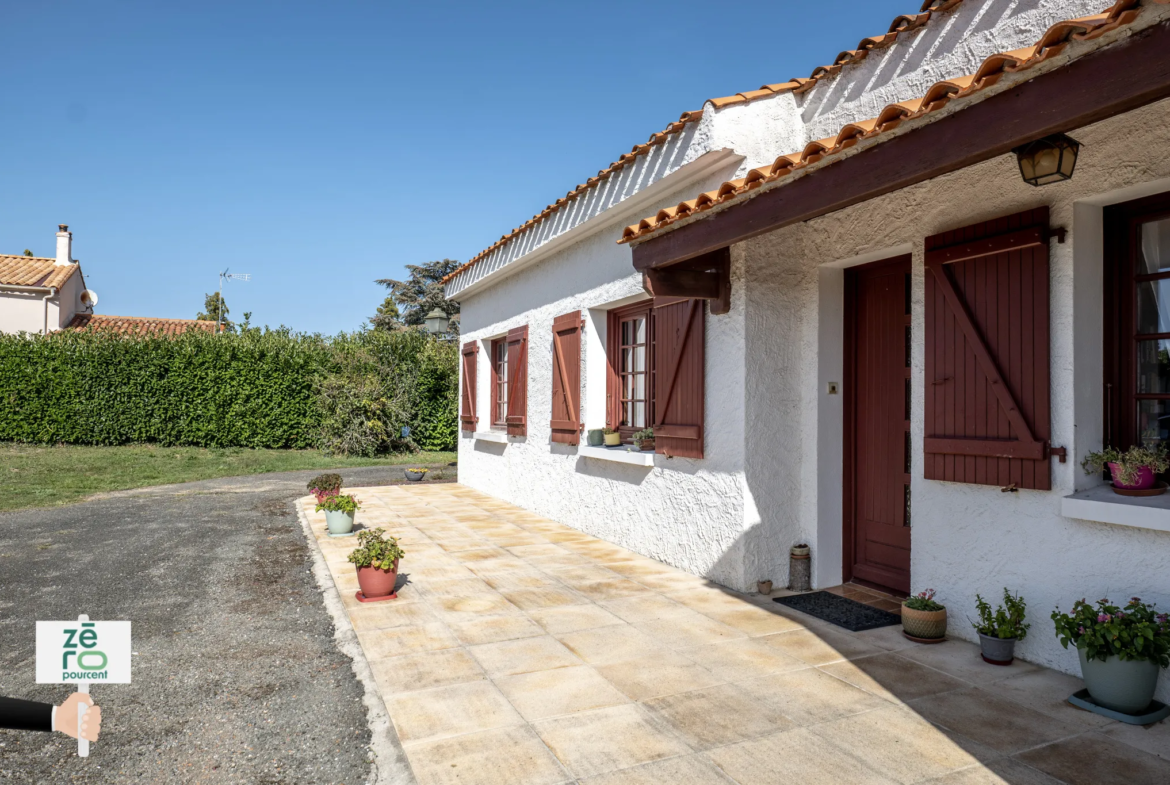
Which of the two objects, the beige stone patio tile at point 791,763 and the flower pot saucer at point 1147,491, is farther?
the flower pot saucer at point 1147,491

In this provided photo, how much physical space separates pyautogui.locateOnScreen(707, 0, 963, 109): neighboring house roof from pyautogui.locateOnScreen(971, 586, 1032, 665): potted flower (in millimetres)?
3349

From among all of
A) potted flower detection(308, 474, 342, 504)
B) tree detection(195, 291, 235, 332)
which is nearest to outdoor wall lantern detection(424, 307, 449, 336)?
potted flower detection(308, 474, 342, 504)

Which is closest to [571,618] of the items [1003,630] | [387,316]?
[1003,630]

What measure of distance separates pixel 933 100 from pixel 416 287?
3664cm

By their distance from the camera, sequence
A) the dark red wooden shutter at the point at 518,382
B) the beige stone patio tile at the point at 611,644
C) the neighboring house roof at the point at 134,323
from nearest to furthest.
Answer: the beige stone patio tile at the point at 611,644 < the dark red wooden shutter at the point at 518,382 < the neighboring house roof at the point at 134,323

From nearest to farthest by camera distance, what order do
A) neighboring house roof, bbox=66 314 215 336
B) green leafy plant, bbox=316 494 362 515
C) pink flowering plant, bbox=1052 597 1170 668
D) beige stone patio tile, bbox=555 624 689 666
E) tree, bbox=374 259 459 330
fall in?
pink flowering plant, bbox=1052 597 1170 668, beige stone patio tile, bbox=555 624 689 666, green leafy plant, bbox=316 494 362 515, neighboring house roof, bbox=66 314 215 336, tree, bbox=374 259 459 330

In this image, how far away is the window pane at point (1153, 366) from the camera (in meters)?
3.23

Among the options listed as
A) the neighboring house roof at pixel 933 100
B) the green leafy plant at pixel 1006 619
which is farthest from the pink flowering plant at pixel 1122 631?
the neighboring house roof at pixel 933 100

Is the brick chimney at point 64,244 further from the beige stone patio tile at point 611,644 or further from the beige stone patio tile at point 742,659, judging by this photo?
the beige stone patio tile at point 742,659

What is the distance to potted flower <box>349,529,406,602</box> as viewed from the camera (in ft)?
15.3

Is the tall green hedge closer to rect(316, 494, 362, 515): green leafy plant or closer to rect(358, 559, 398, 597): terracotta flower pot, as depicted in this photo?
rect(316, 494, 362, 515): green leafy plant

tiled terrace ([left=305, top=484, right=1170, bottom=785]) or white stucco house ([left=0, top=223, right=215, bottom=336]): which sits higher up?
white stucco house ([left=0, top=223, right=215, bottom=336])

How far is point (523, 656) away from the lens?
3.69 meters

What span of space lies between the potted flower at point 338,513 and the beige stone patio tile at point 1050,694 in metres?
5.74
